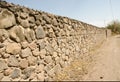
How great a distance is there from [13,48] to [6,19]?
58cm

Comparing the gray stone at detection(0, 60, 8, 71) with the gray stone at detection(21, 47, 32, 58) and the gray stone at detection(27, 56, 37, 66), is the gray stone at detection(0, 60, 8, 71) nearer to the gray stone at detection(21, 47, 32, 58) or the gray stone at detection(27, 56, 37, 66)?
the gray stone at detection(21, 47, 32, 58)

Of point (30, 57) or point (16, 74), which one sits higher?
point (30, 57)

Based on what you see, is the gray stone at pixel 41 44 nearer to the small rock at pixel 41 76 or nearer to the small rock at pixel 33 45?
the small rock at pixel 33 45

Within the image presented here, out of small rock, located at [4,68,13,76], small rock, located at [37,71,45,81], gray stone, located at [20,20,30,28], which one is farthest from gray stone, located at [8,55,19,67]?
small rock, located at [37,71,45,81]

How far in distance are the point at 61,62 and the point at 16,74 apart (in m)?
2.54

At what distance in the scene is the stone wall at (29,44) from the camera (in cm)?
343

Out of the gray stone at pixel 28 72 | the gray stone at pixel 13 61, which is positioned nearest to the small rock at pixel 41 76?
the gray stone at pixel 28 72

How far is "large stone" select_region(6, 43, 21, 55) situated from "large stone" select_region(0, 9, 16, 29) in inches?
15.2

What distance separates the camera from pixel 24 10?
399cm

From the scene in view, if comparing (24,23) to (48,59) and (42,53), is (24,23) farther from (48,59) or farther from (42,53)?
(48,59)

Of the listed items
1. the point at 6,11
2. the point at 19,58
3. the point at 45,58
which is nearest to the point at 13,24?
the point at 6,11

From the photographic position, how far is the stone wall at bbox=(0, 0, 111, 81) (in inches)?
135

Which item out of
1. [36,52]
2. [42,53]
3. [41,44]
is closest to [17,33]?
[36,52]

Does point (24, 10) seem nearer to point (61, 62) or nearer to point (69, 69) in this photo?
point (61, 62)
